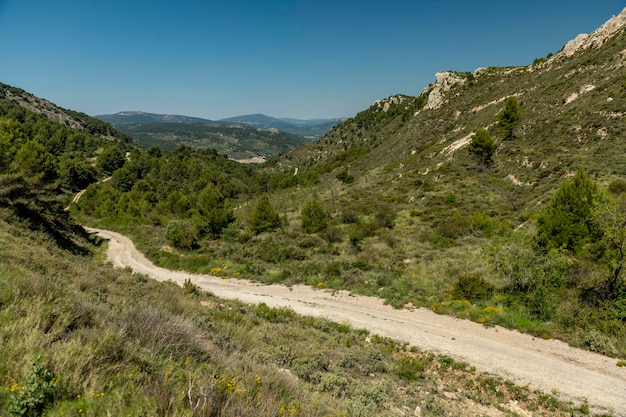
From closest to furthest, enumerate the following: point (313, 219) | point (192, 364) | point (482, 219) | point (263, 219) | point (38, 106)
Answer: point (192, 364) < point (482, 219) < point (313, 219) < point (263, 219) < point (38, 106)

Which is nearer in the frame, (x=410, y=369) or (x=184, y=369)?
(x=184, y=369)

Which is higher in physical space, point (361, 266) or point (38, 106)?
point (38, 106)

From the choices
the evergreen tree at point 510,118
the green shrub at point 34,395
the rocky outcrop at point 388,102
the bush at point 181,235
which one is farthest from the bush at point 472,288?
the rocky outcrop at point 388,102

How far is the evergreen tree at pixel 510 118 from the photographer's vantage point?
43.8m

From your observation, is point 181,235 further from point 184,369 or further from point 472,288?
point 184,369

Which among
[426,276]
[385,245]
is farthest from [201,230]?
[426,276]

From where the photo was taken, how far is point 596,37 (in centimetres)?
5638

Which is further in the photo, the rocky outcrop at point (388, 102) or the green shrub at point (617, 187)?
the rocky outcrop at point (388, 102)

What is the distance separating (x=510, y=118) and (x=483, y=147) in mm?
7641

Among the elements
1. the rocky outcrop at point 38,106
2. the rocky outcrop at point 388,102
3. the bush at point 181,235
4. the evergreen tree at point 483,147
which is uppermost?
the rocky outcrop at point 388,102

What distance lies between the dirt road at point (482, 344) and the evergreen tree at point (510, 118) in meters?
39.3

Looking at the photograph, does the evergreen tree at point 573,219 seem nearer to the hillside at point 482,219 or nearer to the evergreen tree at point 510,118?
the hillside at point 482,219

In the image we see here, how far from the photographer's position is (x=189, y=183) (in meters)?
74.1

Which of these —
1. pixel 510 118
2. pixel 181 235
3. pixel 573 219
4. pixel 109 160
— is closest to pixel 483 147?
pixel 510 118
